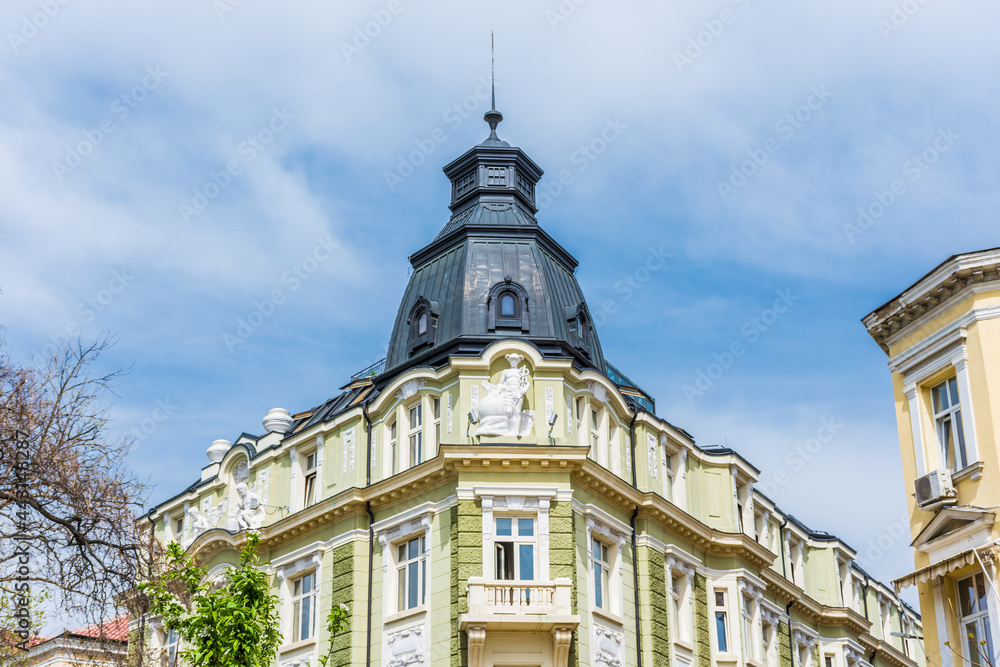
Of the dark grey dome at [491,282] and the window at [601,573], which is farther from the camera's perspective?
the dark grey dome at [491,282]

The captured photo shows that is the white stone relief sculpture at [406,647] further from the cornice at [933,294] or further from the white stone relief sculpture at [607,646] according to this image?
the cornice at [933,294]

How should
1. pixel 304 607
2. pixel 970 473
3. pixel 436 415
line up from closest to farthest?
1. pixel 970 473
2. pixel 436 415
3. pixel 304 607

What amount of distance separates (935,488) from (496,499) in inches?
489

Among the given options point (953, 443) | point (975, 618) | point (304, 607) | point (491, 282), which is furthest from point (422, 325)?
point (975, 618)

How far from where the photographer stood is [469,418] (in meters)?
34.7

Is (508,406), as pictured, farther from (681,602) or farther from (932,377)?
(932,377)

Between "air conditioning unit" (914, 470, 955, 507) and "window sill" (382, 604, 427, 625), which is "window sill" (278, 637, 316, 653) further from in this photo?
"air conditioning unit" (914, 470, 955, 507)

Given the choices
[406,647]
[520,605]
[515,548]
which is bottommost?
[406,647]

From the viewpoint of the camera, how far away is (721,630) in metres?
39.1

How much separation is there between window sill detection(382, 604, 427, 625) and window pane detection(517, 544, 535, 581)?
286 centimetres

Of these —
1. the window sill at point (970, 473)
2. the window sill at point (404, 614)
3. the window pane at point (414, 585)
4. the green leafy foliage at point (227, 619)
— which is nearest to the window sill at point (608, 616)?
the window sill at point (404, 614)

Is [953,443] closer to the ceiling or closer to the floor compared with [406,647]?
closer to the ceiling

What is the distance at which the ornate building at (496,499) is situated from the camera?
3322 centimetres

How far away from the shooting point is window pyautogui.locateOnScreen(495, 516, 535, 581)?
3319cm
